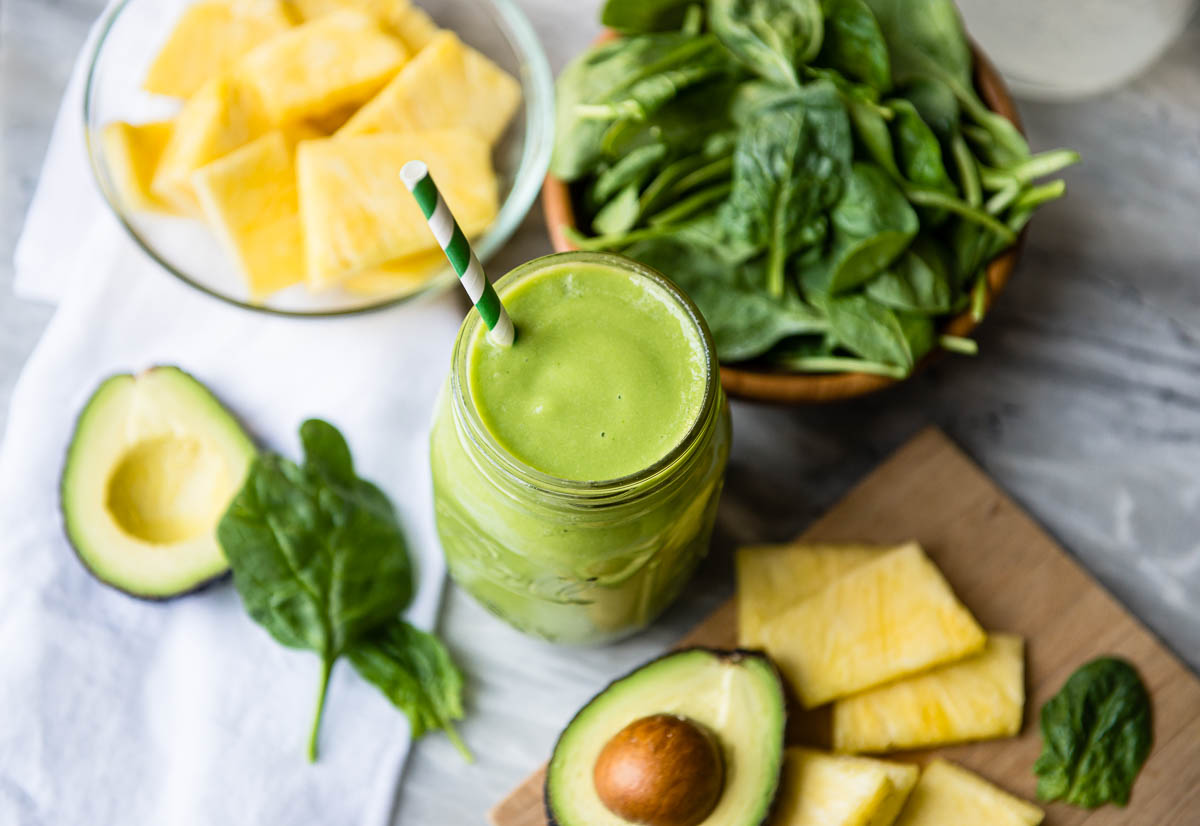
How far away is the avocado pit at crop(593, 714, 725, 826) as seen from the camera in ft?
3.34

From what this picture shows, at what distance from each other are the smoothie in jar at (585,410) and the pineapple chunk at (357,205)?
31 centimetres

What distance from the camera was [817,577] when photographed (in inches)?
48.0

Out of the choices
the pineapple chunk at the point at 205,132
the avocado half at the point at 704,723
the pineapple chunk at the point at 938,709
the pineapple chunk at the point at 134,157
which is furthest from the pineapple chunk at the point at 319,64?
the pineapple chunk at the point at 938,709

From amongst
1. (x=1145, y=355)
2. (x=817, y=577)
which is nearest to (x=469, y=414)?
(x=817, y=577)

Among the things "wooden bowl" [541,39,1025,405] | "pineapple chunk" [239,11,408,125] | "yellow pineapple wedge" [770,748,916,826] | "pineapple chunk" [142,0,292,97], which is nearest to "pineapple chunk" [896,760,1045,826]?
"yellow pineapple wedge" [770,748,916,826]

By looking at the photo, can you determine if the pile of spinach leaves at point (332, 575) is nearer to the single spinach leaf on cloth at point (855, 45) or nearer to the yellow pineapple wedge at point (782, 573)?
the yellow pineapple wedge at point (782, 573)

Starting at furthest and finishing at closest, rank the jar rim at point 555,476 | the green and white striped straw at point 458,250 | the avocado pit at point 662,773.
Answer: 1. the avocado pit at point 662,773
2. the jar rim at point 555,476
3. the green and white striped straw at point 458,250

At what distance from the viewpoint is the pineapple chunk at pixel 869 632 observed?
3.78 feet

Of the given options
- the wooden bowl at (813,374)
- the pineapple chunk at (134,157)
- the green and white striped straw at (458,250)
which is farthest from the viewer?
the pineapple chunk at (134,157)

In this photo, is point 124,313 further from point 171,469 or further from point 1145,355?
point 1145,355

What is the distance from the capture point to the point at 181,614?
1235 mm

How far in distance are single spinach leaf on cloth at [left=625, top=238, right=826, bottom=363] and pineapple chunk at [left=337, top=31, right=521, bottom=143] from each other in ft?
0.93

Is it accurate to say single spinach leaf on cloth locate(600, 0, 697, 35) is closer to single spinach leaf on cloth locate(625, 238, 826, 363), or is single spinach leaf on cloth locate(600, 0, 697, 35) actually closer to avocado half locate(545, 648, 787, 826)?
single spinach leaf on cloth locate(625, 238, 826, 363)

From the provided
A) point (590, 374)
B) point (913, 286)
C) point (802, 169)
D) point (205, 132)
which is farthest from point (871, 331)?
point (205, 132)
